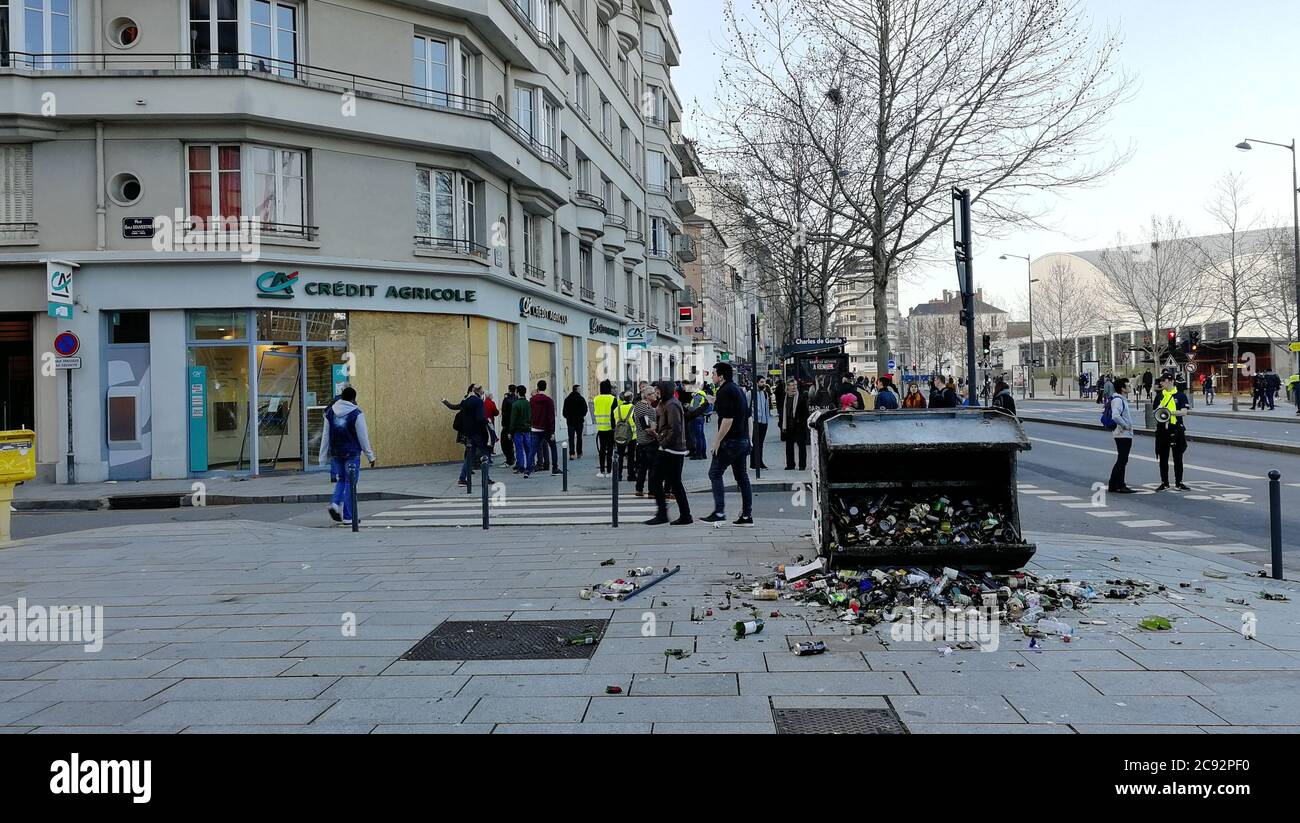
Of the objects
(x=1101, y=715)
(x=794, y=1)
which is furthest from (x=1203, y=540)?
(x=794, y=1)

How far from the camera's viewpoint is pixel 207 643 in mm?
6078

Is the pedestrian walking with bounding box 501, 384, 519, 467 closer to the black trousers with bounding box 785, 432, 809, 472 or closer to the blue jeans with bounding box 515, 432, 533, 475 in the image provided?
the blue jeans with bounding box 515, 432, 533, 475

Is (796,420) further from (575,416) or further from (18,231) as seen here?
(18,231)

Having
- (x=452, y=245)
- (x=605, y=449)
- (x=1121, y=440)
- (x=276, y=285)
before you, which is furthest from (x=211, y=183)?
(x=1121, y=440)

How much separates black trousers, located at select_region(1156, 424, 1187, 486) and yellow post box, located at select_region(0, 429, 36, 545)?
15201 millimetres

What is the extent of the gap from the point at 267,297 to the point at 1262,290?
51950 millimetres

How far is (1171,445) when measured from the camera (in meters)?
14.0

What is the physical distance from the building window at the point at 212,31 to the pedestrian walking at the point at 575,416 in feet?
31.7

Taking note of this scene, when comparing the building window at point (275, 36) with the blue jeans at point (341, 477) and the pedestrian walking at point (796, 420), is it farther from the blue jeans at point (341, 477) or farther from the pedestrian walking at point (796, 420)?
the pedestrian walking at point (796, 420)

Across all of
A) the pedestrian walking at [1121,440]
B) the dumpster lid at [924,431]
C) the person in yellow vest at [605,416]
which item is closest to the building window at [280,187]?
the person in yellow vest at [605,416]

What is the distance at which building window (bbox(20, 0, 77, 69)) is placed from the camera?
17844 mm

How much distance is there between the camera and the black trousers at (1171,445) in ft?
44.8

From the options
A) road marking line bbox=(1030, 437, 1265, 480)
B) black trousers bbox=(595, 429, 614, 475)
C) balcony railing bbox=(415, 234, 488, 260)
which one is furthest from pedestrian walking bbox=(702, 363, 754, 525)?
balcony railing bbox=(415, 234, 488, 260)
